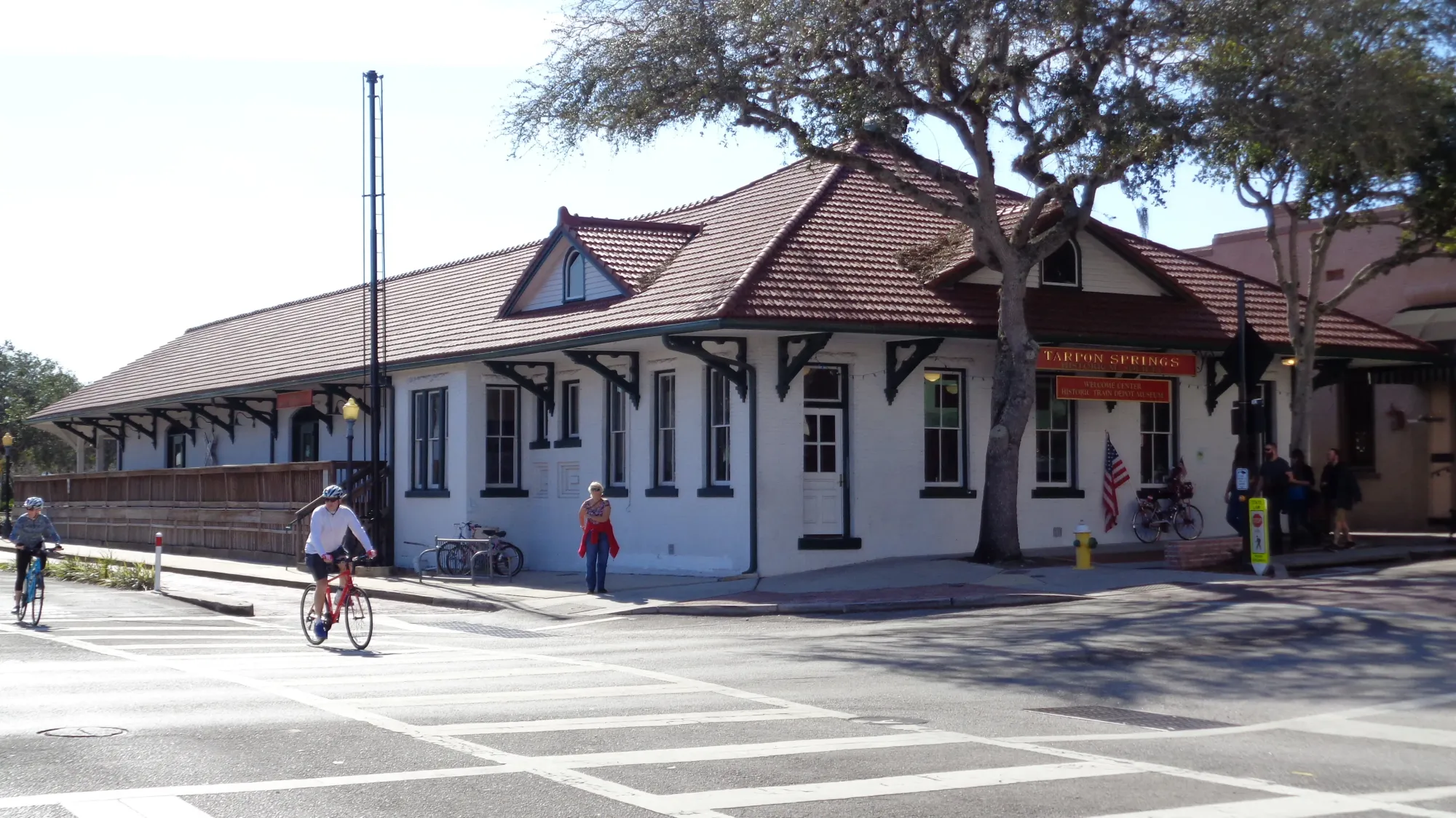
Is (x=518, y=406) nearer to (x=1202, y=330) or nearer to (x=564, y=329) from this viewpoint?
(x=564, y=329)

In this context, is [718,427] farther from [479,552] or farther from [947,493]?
[479,552]

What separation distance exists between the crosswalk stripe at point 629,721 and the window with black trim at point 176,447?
33806 millimetres

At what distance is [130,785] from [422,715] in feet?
9.37

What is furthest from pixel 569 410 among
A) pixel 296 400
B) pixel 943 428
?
pixel 296 400

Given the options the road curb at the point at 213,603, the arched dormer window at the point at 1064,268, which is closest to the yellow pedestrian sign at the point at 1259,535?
the arched dormer window at the point at 1064,268

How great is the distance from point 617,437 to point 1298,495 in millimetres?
11185

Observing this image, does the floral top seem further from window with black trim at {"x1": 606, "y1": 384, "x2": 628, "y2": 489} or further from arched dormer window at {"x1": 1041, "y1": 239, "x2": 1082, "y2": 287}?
arched dormer window at {"x1": 1041, "y1": 239, "x2": 1082, "y2": 287}

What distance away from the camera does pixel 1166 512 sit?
2583 cm

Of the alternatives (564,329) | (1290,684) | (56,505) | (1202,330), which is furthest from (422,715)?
(56,505)

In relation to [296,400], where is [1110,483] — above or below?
below

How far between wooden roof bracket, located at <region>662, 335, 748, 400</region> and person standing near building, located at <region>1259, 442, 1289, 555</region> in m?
8.16

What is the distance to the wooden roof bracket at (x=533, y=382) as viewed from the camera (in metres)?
26.2

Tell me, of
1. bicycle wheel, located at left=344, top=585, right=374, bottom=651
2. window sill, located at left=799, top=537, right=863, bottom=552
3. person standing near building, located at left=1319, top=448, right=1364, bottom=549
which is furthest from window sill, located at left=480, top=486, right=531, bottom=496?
person standing near building, located at left=1319, top=448, right=1364, bottom=549

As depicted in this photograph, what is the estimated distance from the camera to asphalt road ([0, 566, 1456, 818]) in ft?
25.8
